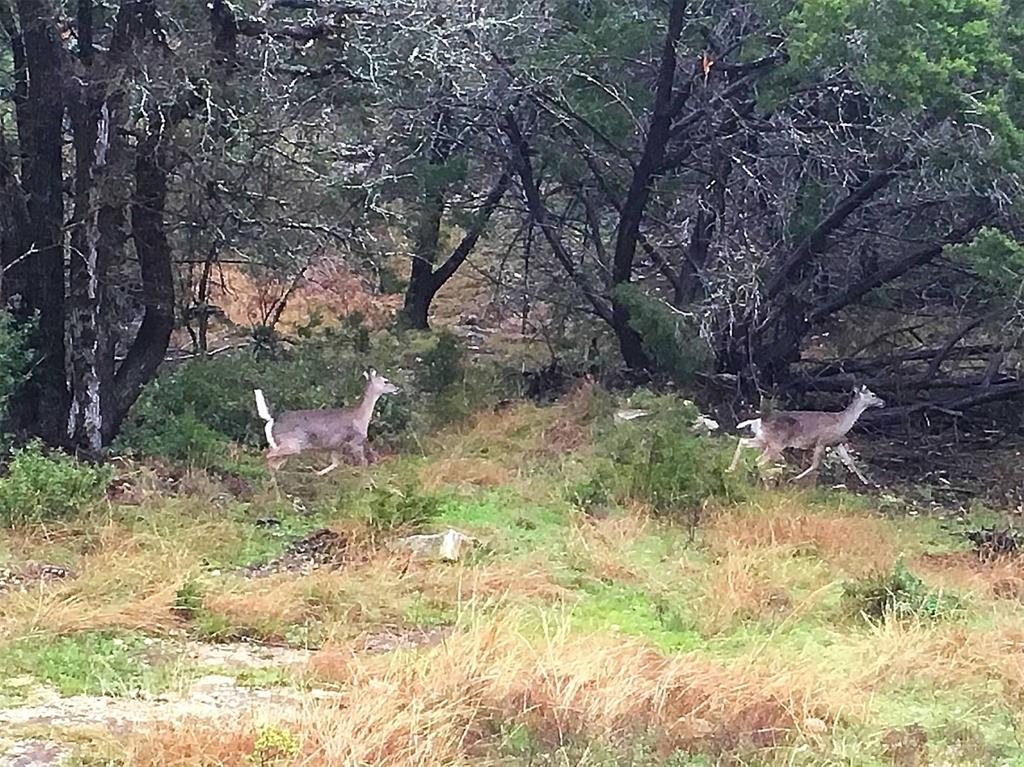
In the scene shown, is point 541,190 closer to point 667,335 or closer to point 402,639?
point 667,335

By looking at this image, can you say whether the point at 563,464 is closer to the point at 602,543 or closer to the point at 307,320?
the point at 602,543

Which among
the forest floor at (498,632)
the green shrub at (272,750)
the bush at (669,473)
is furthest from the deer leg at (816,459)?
the green shrub at (272,750)

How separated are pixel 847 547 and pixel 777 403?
4.63 metres

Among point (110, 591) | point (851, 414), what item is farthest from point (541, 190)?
point (110, 591)

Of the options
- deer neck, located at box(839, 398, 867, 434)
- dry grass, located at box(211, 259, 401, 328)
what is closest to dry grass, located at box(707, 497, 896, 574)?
deer neck, located at box(839, 398, 867, 434)

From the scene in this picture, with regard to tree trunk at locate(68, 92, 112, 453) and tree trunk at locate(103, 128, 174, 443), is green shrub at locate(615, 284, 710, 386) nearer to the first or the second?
tree trunk at locate(103, 128, 174, 443)

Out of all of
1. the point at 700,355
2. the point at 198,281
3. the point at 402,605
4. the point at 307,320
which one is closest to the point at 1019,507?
the point at 700,355

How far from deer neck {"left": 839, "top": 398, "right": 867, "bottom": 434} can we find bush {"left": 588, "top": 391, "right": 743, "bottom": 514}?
42.6 inches

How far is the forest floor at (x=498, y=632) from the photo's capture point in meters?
5.48

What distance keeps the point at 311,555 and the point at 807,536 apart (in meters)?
3.39

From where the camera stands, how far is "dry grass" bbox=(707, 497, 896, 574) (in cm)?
916

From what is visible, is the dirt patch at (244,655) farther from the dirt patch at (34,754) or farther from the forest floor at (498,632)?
the dirt patch at (34,754)

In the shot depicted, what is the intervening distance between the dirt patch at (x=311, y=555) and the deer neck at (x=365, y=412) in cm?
234

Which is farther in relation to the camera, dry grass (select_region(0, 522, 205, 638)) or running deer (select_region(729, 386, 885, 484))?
running deer (select_region(729, 386, 885, 484))
